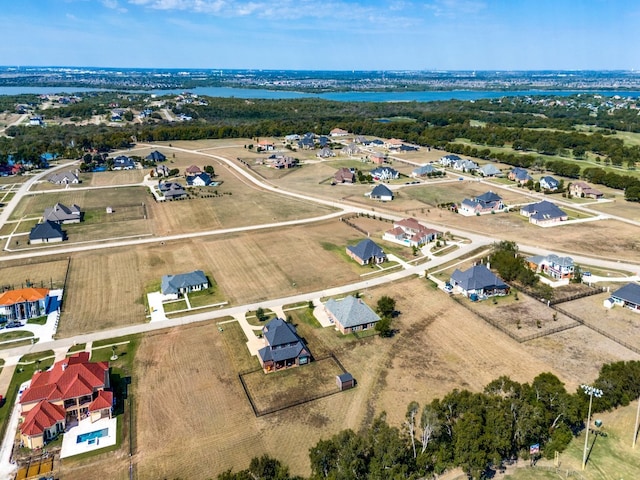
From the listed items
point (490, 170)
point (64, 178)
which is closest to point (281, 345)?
point (64, 178)

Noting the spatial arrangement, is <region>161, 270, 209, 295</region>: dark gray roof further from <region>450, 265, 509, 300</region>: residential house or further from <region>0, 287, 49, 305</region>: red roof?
<region>450, 265, 509, 300</region>: residential house

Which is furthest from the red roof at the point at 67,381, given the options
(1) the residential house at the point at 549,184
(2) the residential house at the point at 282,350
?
(1) the residential house at the point at 549,184

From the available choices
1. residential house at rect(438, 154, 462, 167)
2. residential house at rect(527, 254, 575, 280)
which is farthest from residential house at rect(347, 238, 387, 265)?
residential house at rect(438, 154, 462, 167)

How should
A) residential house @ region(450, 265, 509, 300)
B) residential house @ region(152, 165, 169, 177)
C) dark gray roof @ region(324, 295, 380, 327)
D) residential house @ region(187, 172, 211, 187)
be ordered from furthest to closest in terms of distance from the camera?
residential house @ region(152, 165, 169, 177)
residential house @ region(187, 172, 211, 187)
residential house @ region(450, 265, 509, 300)
dark gray roof @ region(324, 295, 380, 327)

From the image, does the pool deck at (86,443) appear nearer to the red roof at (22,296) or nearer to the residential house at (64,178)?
the red roof at (22,296)

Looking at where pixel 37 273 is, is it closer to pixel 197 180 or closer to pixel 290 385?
pixel 290 385

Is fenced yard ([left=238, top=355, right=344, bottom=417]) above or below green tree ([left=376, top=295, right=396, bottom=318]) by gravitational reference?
below

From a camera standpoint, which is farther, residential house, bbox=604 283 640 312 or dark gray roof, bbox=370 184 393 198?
dark gray roof, bbox=370 184 393 198
